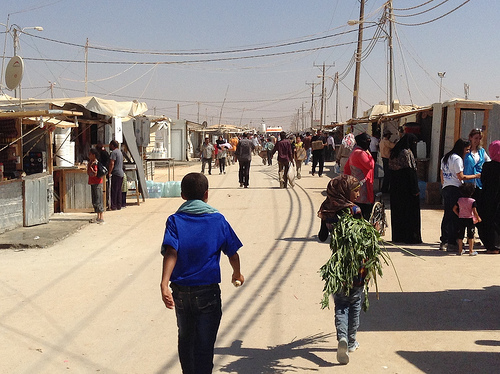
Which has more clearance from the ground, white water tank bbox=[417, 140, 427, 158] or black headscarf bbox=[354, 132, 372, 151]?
black headscarf bbox=[354, 132, 372, 151]

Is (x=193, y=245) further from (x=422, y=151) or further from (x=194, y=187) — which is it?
(x=422, y=151)

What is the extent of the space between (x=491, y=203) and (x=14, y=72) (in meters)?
8.45

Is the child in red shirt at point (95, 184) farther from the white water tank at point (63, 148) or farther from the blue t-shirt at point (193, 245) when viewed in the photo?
the blue t-shirt at point (193, 245)

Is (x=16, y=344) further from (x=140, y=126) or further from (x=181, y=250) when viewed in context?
(x=140, y=126)

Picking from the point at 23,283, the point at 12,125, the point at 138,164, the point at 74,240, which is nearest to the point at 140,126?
the point at 138,164

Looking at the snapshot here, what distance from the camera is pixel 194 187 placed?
397 cm

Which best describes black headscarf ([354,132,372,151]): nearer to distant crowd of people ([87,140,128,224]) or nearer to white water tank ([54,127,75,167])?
distant crowd of people ([87,140,128,224])

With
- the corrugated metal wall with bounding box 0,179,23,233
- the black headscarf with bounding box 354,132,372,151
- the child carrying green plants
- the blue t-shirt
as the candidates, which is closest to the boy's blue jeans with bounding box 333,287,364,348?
the child carrying green plants

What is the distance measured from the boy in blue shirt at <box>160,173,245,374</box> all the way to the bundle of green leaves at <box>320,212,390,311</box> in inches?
44.3

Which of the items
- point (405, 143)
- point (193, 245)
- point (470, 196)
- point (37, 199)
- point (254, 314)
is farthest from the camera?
point (37, 199)

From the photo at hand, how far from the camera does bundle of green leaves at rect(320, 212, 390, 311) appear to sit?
15.7ft

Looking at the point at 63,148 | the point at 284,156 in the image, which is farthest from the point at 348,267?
the point at 284,156

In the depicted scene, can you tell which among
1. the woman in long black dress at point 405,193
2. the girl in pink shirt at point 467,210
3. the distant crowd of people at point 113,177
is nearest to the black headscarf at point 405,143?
the woman in long black dress at point 405,193

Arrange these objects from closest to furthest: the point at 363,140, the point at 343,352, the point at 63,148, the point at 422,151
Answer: the point at 343,352, the point at 363,140, the point at 63,148, the point at 422,151
